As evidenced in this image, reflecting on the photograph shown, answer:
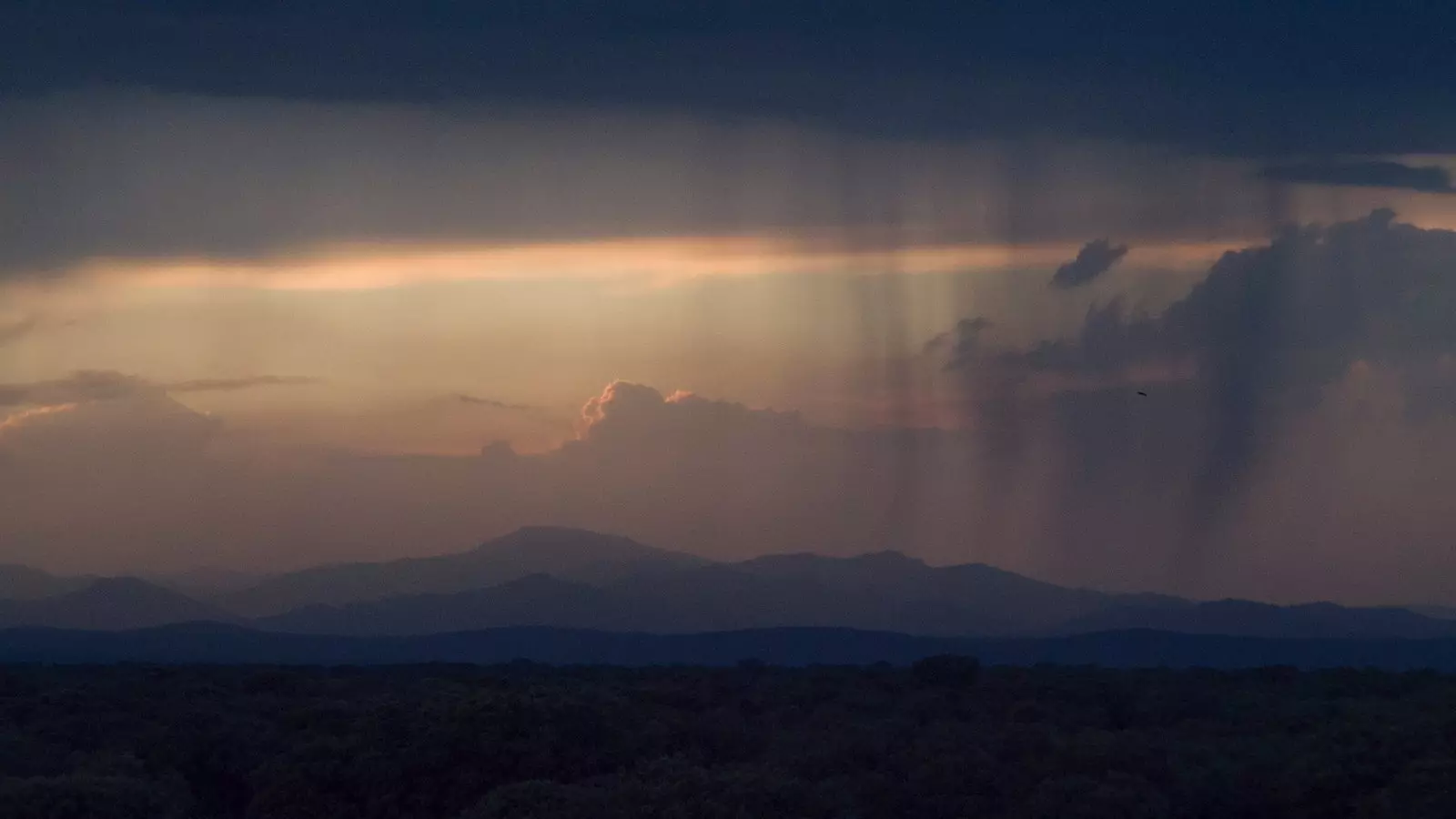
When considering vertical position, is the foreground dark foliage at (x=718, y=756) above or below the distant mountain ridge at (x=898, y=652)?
below

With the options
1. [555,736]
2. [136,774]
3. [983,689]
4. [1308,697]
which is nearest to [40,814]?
[136,774]

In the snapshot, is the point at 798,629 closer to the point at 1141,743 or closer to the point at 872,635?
the point at 872,635

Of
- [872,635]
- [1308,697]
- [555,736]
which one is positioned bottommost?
[555,736]

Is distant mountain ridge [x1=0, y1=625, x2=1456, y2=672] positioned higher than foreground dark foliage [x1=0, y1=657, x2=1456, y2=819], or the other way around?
distant mountain ridge [x1=0, y1=625, x2=1456, y2=672]

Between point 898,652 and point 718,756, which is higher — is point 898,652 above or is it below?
above

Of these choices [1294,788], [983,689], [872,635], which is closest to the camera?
[1294,788]

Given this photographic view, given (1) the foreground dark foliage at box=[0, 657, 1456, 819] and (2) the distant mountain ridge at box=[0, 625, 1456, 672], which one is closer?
(1) the foreground dark foliage at box=[0, 657, 1456, 819]

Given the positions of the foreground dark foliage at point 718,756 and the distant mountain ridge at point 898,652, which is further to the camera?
the distant mountain ridge at point 898,652

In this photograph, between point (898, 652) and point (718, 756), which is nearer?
point (718, 756)
